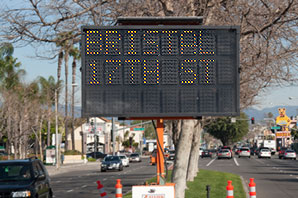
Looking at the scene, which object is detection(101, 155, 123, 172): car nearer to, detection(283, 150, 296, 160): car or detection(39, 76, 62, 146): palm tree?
detection(39, 76, 62, 146): palm tree

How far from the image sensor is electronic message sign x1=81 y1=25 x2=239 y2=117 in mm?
11055

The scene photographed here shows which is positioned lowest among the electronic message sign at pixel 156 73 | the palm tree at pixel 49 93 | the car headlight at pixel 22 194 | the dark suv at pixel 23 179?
the car headlight at pixel 22 194

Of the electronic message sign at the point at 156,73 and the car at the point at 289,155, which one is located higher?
the electronic message sign at the point at 156,73

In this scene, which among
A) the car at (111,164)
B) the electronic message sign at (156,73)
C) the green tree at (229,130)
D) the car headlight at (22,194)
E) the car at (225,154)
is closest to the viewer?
the electronic message sign at (156,73)

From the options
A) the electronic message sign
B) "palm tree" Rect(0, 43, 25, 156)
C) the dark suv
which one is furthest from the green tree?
the electronic message sign

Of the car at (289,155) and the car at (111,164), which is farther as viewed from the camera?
the car at (289,155)

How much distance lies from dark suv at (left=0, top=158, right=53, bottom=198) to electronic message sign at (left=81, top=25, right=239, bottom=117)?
14.4ft

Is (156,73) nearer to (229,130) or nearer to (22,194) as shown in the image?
(22,194)

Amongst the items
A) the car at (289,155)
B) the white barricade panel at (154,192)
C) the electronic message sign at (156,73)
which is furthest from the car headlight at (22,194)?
the car at (289,155)

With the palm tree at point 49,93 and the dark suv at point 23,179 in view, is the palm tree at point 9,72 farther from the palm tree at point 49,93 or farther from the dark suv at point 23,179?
the dark suv at point 23,179

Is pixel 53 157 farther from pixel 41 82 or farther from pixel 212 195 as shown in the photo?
pixel 212 195

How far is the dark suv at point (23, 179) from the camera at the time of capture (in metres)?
14.4

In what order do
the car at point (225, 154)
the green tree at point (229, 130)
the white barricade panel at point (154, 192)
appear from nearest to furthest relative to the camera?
the white barricade panel at point (154, 192) < the car at point (225, 154) < the green tree at point (229, 130)

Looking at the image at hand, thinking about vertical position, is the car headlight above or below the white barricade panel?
below
